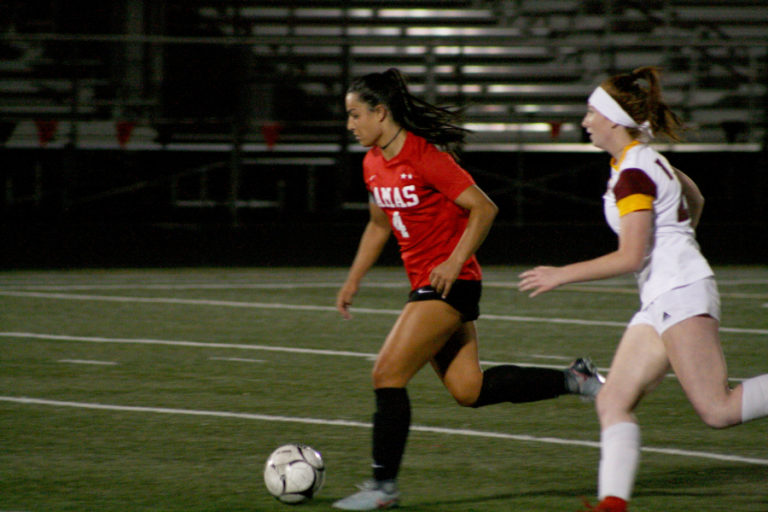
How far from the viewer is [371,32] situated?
89.8 ft

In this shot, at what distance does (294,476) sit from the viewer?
5449 mm

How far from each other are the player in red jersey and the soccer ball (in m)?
0.16

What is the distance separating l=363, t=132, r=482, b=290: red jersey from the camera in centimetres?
559

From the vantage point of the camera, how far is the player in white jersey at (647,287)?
473 cm

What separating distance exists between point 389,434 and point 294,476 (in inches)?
17.0

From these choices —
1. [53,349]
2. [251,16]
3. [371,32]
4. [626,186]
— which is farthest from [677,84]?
[626,186]

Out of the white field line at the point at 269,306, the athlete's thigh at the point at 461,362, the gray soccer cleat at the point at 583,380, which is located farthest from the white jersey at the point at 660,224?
the white field line at the point at 269,306

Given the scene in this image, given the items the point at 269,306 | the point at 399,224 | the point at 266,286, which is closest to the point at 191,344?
the point at 269,306

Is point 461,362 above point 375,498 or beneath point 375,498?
above

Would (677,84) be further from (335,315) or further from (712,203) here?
(335,315)

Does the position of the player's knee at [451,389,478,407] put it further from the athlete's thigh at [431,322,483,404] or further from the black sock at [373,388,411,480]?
the black sock at [373,388,411,480]

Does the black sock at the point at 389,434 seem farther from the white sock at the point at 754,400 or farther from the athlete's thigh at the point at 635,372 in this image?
the white sock at the point at 754,400

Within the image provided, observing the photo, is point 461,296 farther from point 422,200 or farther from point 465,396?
point 465,396

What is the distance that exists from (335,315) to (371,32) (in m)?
16.4
